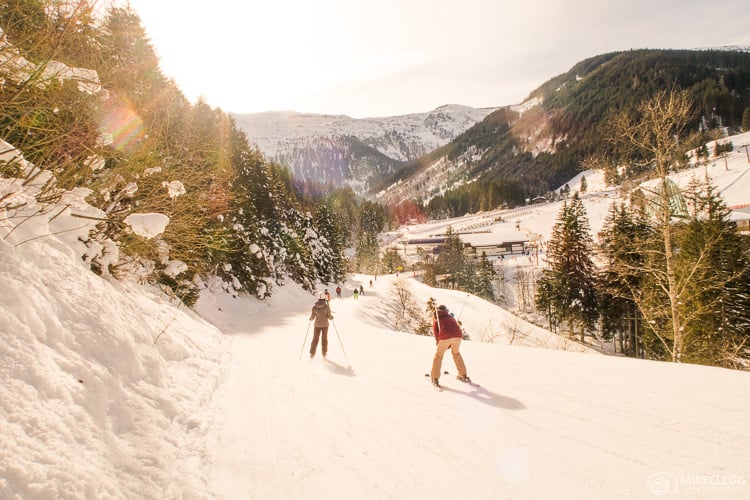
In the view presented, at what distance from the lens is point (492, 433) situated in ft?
14.1

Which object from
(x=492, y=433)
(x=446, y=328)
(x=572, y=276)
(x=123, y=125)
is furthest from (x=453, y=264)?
(x=492, y=433)

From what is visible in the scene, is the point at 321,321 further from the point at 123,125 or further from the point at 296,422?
the point at 123,125

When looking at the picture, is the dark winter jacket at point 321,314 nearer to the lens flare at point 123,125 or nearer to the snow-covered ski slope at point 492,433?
the snow-covered ski slope at point 492,433

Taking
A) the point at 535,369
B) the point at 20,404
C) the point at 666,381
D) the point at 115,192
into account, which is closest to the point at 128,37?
the point at 115,192

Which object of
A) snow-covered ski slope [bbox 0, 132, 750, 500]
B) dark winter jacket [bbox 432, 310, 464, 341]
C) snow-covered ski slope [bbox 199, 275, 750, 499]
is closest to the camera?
snow-covered ski slope [bbox 0, 132, 750, 500]

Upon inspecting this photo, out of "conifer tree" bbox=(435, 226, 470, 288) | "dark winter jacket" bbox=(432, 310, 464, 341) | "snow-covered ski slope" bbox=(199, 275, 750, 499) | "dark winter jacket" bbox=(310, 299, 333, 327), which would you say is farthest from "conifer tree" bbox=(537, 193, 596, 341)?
"conifer tree" bbox=(435, 226, 470, 288)

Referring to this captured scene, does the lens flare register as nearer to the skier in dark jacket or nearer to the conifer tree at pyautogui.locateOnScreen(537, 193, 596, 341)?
the skier in dark jacket

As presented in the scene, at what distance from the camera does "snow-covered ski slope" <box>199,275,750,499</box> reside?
3332mm

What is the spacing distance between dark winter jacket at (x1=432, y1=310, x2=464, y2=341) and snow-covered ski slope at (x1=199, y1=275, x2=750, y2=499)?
916 millimetres

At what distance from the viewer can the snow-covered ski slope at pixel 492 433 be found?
3332 millimetres

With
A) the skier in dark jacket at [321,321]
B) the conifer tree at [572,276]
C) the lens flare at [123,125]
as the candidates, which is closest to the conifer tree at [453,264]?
the conifer tree at [572,276]

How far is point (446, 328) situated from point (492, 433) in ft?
7.80

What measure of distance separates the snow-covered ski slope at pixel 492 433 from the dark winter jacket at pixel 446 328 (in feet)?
3.01

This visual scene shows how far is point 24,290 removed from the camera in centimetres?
344
